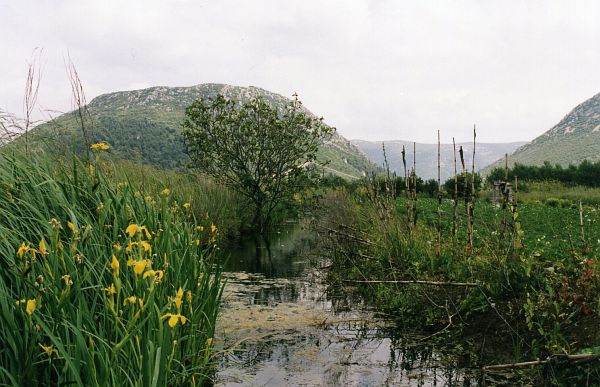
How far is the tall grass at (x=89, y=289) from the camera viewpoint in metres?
2.79

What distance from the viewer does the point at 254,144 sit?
21.8 m

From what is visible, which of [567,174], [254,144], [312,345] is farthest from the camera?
[567,174]

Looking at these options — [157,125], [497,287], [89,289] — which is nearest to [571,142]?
[157,125]

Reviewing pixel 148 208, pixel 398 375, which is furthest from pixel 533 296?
pixel 148 208

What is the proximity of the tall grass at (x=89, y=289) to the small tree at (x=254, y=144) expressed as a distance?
53.0 ft

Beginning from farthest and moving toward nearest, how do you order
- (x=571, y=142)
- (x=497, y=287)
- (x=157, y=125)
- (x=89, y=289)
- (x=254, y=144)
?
(x=571, y=142) → (x=157, y=125) → (x=254, y=144) → (x=497, y=287) → (x=89, y=289)

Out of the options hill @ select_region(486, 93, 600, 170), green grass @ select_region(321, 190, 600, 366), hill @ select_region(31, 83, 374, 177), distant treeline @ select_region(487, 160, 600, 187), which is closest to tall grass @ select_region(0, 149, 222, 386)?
green grass @ select_region(321, 190, 600, 366)

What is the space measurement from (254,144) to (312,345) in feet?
51.8

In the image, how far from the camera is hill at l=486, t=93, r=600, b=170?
12912cm

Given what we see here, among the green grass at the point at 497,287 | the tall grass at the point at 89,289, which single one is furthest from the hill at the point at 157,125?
the tall grass at the point at 89,289

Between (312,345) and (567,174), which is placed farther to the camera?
(567,174)

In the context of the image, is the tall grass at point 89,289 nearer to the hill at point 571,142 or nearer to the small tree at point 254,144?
the small tree at point 254,144

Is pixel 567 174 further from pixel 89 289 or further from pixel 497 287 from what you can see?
pixel 89 289

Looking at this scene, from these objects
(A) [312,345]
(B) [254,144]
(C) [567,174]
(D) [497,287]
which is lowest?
(A) [312,345]
